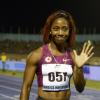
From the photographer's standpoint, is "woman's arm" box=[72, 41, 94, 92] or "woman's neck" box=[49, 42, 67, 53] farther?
"woman's neck" box=[49, 42, 67, 53]

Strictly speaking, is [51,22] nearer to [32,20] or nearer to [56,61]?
[56,61]

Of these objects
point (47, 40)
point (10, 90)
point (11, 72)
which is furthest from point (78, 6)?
point (47, 40)

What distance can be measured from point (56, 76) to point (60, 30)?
50cm

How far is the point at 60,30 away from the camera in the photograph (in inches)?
168

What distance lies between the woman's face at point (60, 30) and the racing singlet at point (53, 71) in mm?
189

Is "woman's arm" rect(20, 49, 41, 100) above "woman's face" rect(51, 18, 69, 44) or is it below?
below

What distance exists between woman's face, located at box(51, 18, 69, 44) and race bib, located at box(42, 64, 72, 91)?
28 centimetres

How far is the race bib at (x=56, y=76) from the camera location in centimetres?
436

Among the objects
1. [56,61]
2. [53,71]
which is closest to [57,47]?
[56,61]

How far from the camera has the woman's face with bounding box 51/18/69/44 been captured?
4270 mm

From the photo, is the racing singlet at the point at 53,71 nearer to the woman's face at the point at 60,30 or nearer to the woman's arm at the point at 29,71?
the woman's arm at the point at 29,71

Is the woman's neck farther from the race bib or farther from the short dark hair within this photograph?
the race bib

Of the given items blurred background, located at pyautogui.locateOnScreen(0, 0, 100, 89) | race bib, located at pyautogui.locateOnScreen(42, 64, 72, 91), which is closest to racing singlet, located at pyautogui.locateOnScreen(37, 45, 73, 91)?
race bib, located at pyautogui.locateOnScreen(42, 64, 72, 91)

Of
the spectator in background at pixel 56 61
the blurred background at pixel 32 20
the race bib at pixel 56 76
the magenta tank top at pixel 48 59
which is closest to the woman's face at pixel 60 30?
the spectator in background at pixel 56 61
